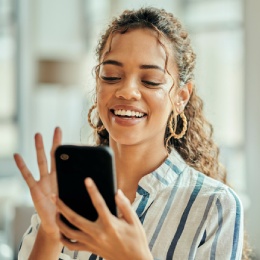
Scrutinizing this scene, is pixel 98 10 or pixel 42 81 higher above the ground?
pixel 98 10

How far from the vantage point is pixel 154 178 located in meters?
1.52

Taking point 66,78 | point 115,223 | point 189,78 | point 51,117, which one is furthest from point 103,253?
point 51,117

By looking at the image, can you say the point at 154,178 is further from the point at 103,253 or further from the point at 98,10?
the point at 98,10

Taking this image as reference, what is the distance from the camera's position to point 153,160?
1569mm

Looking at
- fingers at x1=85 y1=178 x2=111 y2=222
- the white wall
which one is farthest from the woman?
the white wall

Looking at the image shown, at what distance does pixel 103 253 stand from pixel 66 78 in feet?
15.6

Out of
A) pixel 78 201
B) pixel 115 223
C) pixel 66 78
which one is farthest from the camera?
pixel 66 78

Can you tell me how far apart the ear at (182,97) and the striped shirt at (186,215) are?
14 centimetres

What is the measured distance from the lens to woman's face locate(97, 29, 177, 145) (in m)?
1.44

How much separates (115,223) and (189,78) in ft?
2.11

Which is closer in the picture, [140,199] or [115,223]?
[115,223]

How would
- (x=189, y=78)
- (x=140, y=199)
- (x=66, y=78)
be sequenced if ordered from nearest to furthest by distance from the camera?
(x=140, y=199), (x=189, y=78), (x=66, y=78)

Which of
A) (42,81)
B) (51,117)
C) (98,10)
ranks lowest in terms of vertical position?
(51,117)

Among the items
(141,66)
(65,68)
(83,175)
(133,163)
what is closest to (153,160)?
(133,163)
